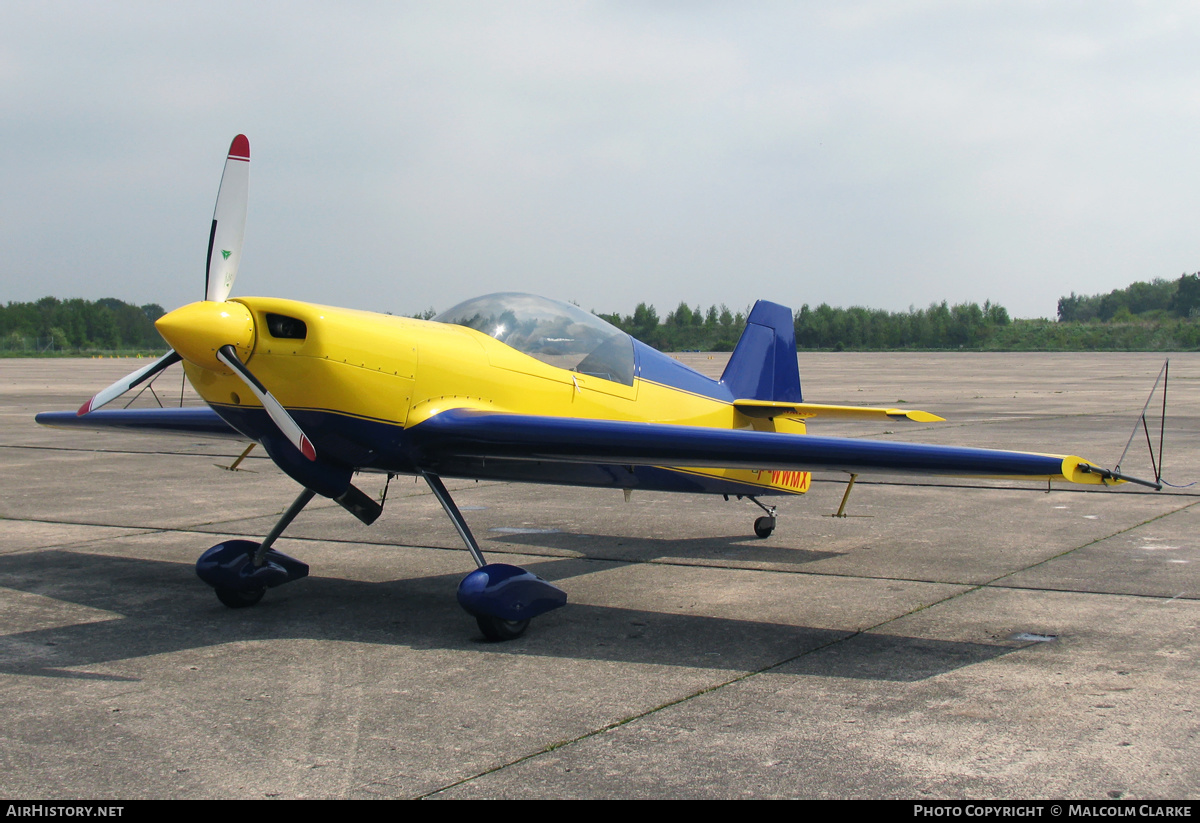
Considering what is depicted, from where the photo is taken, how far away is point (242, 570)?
642cm

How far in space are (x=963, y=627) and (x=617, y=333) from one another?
3170 millimetres

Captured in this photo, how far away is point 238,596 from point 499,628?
1.95m

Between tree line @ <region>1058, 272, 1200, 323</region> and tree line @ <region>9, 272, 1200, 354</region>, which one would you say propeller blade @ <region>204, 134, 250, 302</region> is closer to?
tree line @ <region>9, 272, 1200, 354</region>

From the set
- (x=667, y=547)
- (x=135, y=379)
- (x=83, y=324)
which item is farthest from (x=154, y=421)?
(x=83, y=324)

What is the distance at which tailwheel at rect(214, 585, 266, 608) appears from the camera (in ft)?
21.0

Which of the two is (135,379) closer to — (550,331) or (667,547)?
(550,331)

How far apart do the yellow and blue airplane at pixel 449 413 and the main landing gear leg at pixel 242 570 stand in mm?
10

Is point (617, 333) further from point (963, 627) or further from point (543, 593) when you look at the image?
point (963, 627)

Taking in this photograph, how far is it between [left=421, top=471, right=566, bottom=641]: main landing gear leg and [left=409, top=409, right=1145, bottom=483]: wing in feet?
2.41

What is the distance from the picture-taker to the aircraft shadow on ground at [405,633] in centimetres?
523

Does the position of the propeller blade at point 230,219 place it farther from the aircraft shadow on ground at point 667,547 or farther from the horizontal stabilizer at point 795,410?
the horizontal stabilizer at point 795,410

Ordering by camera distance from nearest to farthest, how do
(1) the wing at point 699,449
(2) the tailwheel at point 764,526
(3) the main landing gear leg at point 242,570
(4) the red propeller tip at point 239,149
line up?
(1) the wing at point 699,449, (4) the red propeller tip at point 239,149, (3) the main landing gear leg at point 242,570, (2) the tailwheel at point 764,526

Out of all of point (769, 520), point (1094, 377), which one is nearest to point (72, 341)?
point (1094, 377)

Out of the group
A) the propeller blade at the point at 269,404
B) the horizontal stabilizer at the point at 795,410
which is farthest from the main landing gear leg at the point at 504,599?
the horizontal stabilizer at the point at 795,410
